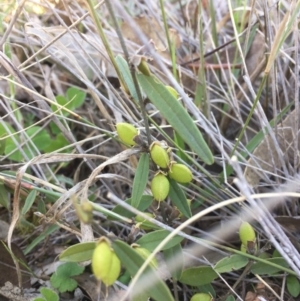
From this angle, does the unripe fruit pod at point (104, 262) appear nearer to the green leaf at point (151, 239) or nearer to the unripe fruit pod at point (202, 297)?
the green leaf at point (151, 239)

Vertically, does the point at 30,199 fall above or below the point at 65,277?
above

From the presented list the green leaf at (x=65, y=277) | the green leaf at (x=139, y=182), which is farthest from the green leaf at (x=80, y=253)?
the green leaf at (x=65, y=277)

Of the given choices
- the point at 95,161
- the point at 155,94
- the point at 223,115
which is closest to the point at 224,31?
the point at 223,115

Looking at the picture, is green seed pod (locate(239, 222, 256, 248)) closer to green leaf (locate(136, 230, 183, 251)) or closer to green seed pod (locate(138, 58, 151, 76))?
green leaf (locate(136, 230, 183, 251))

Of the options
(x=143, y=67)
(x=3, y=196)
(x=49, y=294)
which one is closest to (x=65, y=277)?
(x=49, y=294)

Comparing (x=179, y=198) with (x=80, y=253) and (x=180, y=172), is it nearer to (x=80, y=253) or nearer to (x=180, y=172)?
(x=180, y=172)
